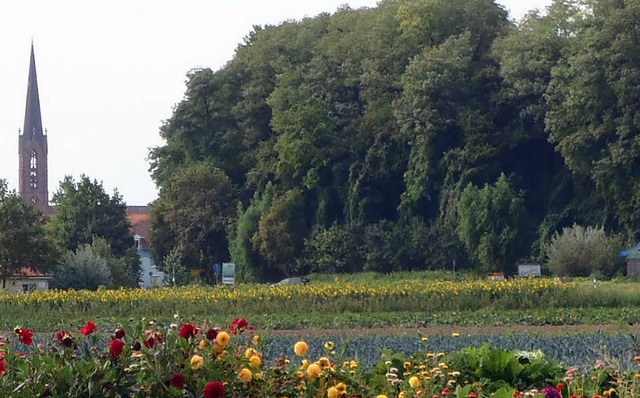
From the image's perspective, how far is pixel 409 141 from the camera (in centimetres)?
7306

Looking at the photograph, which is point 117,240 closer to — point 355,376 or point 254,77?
point 254,77

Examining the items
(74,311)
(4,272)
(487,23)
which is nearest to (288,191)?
(487,23)

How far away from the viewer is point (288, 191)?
246 ft

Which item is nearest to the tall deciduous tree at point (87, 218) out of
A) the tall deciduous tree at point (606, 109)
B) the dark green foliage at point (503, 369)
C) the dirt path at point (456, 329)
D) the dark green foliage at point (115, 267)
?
the dark green foliage at point (115, 267)

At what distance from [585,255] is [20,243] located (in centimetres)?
2397

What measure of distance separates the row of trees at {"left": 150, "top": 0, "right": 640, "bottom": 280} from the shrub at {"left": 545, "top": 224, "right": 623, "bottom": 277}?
2996 mm

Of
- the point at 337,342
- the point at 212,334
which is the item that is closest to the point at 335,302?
the point at 337,342

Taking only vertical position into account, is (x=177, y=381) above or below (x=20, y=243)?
below

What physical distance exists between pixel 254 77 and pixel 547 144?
61.7 feet

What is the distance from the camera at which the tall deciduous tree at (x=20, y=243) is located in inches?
2191

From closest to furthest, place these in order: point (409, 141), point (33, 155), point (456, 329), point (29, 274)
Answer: point (456, 329), point (29, 274), point (409, 141), point (33, 155)

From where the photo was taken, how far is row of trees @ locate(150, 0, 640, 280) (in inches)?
2522

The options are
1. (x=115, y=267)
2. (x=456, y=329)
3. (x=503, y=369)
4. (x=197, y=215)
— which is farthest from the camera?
(x=197, y=215)

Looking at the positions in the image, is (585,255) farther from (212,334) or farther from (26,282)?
(212,334)
